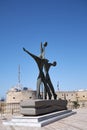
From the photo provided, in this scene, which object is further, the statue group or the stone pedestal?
the statue group

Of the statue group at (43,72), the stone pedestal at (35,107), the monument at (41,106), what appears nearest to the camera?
the monument at (41,106)

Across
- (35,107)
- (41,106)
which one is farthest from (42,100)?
(35,107)

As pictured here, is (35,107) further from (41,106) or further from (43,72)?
(43,72)

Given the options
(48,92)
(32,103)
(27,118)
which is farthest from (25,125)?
(48,92)

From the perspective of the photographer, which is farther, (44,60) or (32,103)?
(44,60)

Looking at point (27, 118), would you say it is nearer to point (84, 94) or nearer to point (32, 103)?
point (32, 103)

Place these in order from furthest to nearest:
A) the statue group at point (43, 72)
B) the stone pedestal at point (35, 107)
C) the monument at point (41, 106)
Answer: the statue group at point (43, 72)
the stone pedestal at point (35, 107)
the monument at point (41, 106)

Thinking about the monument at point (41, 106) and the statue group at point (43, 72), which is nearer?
the monument at point (41, 106)

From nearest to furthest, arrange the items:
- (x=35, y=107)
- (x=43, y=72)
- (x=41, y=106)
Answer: (x=35, y=107) < (x=41, y=106) < (x=43, y=72)

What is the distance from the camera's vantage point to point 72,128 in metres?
6.38

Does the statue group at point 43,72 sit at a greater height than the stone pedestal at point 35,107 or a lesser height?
greater

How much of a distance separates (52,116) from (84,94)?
3502 cm

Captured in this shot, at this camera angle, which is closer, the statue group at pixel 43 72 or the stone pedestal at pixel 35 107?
the stone pedestal at pixel 35 107

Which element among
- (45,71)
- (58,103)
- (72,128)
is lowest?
(72,128)
